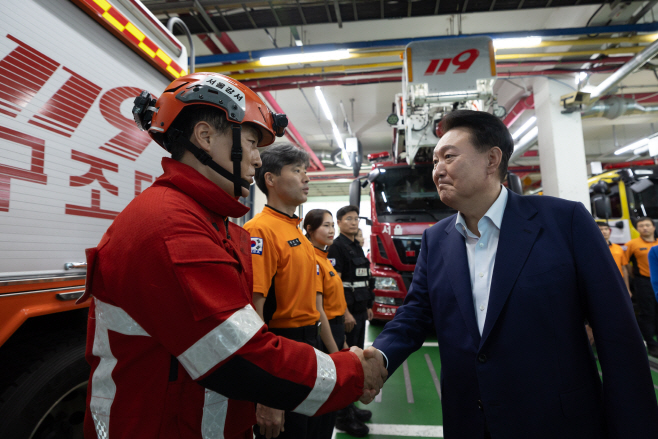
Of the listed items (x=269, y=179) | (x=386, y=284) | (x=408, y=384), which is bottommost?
(x=408, y=384)

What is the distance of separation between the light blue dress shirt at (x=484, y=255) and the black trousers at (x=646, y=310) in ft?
17.9

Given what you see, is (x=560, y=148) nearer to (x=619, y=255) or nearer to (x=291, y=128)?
(x=619, y=255)

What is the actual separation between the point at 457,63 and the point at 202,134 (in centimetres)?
446

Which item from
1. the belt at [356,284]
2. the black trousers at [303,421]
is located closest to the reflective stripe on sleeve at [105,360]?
the black trousers at [303,421]

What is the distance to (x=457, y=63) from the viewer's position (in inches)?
183

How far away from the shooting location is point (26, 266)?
1523mm

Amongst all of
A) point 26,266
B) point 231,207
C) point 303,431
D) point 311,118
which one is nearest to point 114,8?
point 26,266

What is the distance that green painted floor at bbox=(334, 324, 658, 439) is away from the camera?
298 centimetres

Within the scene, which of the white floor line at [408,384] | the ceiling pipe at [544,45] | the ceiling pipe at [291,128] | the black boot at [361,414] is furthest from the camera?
the ceiling pipe at [291,128]

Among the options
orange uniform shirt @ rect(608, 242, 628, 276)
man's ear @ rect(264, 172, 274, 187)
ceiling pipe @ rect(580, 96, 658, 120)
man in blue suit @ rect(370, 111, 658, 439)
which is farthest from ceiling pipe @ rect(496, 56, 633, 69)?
man in blue suit @ rect(370, 111, 658, 439)

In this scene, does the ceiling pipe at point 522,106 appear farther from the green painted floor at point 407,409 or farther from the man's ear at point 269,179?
the man's ear at point 269,179

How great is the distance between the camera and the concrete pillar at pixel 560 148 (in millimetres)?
7711

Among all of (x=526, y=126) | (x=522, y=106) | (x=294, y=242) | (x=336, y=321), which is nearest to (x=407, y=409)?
(x=336, y=321)

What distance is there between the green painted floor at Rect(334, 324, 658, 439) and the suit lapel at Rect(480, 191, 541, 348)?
2159mm
